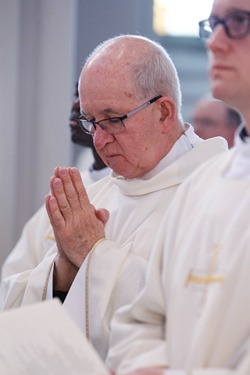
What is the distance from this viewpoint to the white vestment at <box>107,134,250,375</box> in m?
2.52

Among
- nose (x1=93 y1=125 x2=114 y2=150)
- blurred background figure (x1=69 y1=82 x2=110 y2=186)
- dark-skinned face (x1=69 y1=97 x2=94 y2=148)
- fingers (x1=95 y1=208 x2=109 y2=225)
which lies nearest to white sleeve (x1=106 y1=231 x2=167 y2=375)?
fingers (x1=95 y1=208 x2=109 y2=225)

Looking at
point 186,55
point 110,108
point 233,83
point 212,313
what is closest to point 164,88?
point 110,108

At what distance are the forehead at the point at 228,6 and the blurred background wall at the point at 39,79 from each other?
5.53 m

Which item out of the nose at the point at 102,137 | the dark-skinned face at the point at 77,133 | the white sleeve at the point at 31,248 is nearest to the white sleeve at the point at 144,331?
the nose at the point at 102,137

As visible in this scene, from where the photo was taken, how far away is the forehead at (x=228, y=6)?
260 cm

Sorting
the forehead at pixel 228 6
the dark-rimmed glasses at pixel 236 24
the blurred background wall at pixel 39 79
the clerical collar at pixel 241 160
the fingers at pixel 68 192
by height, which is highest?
the forehead at pixel 228 6

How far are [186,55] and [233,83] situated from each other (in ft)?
28.1

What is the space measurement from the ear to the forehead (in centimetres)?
104

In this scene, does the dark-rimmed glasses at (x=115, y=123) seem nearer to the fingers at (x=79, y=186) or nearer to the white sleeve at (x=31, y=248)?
the fingers at (x=79, y=186)

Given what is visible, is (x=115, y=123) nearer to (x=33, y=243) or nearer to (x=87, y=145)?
(x=87, y=145)

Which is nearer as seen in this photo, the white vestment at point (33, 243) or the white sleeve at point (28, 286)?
the white sleeve at point (28, 286)

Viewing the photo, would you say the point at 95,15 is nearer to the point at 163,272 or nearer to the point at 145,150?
the point at 145,150

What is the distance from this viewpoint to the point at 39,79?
829 centimetres

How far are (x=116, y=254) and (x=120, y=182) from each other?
1.47 feet
